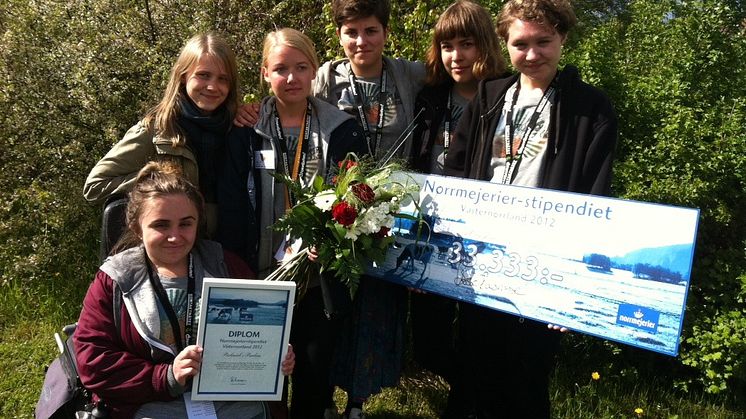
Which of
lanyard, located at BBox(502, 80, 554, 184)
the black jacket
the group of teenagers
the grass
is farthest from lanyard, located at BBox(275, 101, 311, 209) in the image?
the grass

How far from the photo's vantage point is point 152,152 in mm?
3672

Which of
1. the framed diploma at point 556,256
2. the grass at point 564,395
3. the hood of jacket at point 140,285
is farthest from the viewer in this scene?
the grass at point 564,395

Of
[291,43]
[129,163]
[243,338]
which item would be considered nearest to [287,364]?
[243,338]

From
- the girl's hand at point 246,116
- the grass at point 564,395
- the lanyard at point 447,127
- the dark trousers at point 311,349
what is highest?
the lanyard at point 447,127

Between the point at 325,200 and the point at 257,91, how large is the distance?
2738 millimetres

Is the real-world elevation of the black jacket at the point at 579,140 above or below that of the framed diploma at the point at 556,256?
above

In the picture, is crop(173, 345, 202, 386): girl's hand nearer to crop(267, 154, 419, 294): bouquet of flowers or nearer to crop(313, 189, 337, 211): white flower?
crop(267, 154, 419, 294): bouquet of flowers

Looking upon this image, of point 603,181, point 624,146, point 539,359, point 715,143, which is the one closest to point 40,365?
point 539,359

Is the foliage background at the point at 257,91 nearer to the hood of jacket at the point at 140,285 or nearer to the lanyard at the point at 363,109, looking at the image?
the lanyard at the point at 363,109

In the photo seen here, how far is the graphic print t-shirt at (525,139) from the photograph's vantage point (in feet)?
10.8

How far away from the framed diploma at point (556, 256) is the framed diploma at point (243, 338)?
1.92 ft

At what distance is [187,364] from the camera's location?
297cm

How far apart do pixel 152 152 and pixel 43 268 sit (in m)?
3.13

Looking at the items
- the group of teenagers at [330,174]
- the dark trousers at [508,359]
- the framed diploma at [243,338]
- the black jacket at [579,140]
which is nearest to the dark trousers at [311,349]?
the group of teenagers at [330,174]
